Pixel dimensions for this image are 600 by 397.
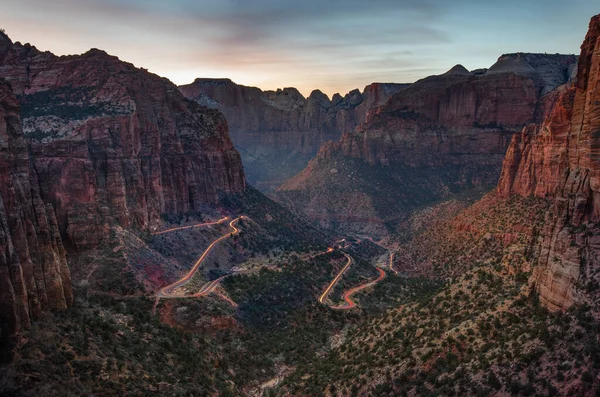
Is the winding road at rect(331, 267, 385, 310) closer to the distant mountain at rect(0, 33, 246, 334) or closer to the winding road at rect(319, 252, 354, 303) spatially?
the winding road at rect(319, 252, 354, 303)

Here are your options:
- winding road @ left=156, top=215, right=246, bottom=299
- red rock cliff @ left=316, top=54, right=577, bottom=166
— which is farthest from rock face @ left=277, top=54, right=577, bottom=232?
winding road @ left=156, top=215, right=246, bottom=299

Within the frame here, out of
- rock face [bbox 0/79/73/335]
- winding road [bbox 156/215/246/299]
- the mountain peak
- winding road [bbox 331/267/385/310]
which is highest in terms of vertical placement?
the mountain peak

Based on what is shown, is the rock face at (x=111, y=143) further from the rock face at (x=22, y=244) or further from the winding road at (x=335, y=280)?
the winding road at (x=335, y=280)

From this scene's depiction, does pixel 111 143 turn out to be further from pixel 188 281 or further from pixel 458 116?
pixel 458 116

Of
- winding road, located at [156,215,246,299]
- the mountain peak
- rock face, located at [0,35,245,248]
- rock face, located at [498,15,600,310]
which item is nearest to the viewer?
rock face, located at [498,15,600,310]

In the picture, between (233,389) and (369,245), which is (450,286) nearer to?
(233,389)

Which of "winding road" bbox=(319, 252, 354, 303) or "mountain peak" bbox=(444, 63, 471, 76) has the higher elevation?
"mountain peak" bbox=(444, 63, 471, 76)
